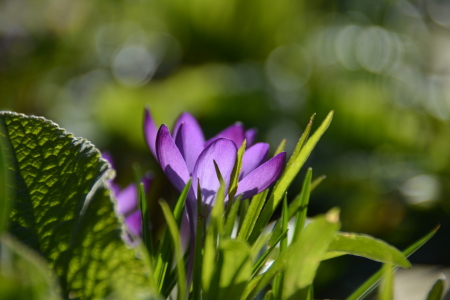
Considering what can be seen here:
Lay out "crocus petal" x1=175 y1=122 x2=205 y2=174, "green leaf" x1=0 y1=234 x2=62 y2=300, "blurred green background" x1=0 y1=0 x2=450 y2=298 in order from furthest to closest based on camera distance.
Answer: "blurred green background" x1=0 y1=0 x2=450 y2=298, "crocus petal" x1=175 y1=122 x2=205 y2=174, "green leaf" x1=0 y1=234 x2=62 y2=300

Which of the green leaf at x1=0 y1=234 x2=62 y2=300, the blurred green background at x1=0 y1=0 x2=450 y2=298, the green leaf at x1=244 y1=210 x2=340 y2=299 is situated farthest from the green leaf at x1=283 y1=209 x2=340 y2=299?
the blurred green background at x1=0 y1=0 x2=450 y2=298

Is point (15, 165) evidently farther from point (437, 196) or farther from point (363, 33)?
point (363, 33)

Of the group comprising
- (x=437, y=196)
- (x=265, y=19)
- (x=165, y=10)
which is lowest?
(x=437, y=196)

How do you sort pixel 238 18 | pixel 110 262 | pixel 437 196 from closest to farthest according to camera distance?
pixel 110 262 → pixel 437 196 → pixel 238 18

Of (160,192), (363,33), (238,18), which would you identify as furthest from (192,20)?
(160,192)

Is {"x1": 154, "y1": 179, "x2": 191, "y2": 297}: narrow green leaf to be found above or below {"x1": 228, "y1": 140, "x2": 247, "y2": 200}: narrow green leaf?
below

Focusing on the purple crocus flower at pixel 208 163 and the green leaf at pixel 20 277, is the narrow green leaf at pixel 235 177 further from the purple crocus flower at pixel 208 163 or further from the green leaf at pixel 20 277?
the green leaf at pixel 20 277

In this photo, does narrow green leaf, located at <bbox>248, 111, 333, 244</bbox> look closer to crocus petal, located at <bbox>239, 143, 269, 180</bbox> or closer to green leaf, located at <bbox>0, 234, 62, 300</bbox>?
crocus petal, located at <bbox>239, 143, 269, 180</bbox>
